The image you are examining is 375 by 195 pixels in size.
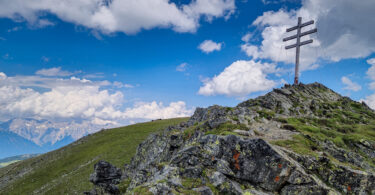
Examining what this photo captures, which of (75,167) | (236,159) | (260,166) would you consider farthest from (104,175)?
(75,167)

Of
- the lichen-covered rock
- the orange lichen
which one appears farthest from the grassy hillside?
the orange lichen

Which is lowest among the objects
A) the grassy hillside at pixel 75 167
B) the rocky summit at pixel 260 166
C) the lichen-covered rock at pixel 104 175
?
the grassy hillside at pixel 75 167

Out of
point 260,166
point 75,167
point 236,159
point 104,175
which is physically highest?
point 236,159

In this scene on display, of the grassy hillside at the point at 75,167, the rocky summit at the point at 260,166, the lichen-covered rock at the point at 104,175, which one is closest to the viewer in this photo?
the rocky summit at the point at 260,166

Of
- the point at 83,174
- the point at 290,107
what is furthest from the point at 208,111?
the point at 83,174

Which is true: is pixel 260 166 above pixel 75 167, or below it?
above

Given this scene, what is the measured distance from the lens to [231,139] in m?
14.4

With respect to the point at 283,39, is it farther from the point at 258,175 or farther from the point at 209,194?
the point at 209,194

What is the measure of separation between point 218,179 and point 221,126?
10754mm

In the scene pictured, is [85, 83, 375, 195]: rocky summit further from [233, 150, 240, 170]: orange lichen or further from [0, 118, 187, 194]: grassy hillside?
[0, 118, 187, 194]: grassy hillside

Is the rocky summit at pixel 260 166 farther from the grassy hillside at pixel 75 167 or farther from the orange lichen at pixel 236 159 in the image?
the grassy hillside at pixel 75 167

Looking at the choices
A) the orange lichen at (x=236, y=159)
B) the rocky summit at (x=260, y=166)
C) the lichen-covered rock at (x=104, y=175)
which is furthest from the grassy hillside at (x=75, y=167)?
the orange lichen at (x=236, y=159)

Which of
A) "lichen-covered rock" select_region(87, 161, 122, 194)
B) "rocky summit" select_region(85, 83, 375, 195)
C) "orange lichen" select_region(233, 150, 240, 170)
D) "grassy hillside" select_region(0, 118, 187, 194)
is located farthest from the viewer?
"grassy hillside" select_region(0, 118, 187, 194)

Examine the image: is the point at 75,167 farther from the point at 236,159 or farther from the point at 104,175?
the point at 236,159
